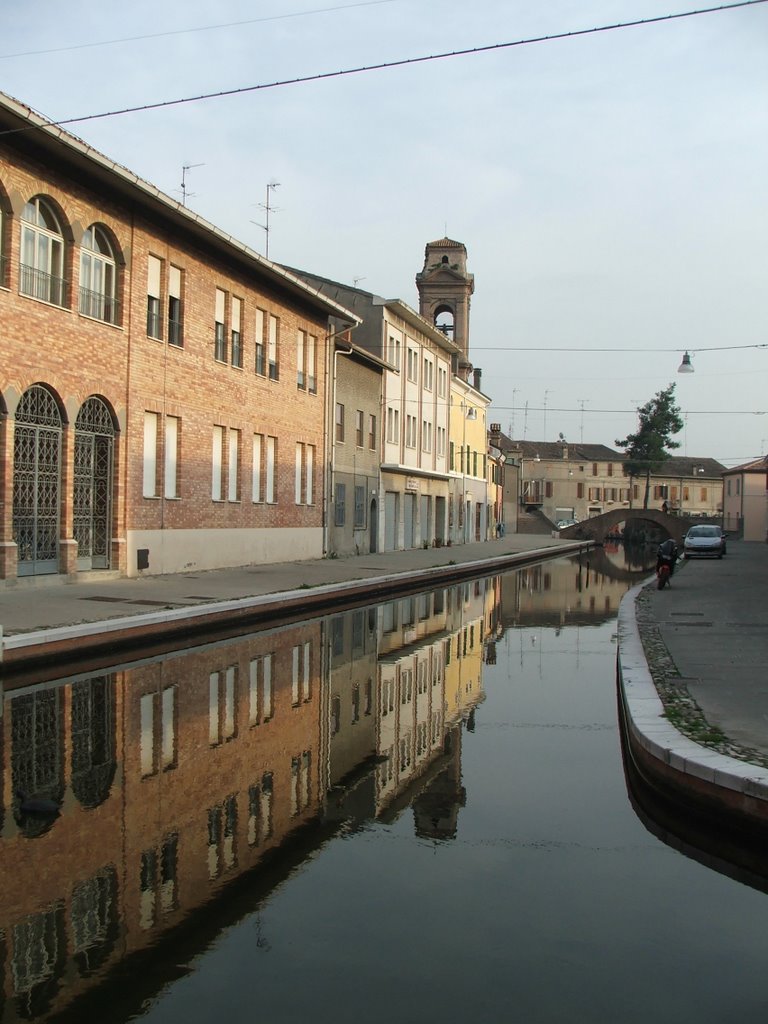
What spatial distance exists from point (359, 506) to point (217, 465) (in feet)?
42.8

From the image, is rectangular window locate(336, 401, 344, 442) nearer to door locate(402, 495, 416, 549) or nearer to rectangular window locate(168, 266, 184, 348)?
door locate(402, 495, 416, 549)

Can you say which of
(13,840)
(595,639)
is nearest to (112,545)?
(595,639)

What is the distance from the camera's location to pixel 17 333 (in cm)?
1886

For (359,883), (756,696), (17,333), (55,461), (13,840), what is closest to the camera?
(359,883)

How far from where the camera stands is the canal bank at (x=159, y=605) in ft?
41.8

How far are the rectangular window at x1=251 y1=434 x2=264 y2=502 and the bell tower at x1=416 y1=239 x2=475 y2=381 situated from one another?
27.9m

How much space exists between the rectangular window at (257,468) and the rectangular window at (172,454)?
4702mm

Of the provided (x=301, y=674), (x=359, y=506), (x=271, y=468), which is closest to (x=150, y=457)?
(x=271, y=468)

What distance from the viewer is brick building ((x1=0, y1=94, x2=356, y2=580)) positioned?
1906 centimetres

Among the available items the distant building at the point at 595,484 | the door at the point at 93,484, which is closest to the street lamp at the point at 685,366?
the door at the point at 93,484

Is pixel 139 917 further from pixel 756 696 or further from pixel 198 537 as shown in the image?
pixel 198 537

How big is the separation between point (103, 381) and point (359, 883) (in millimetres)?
17939

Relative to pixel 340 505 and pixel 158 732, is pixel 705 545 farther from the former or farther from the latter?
pixel 158 732

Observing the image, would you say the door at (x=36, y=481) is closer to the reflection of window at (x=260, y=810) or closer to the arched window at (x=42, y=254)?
the arched window at (x=42, y=254)
